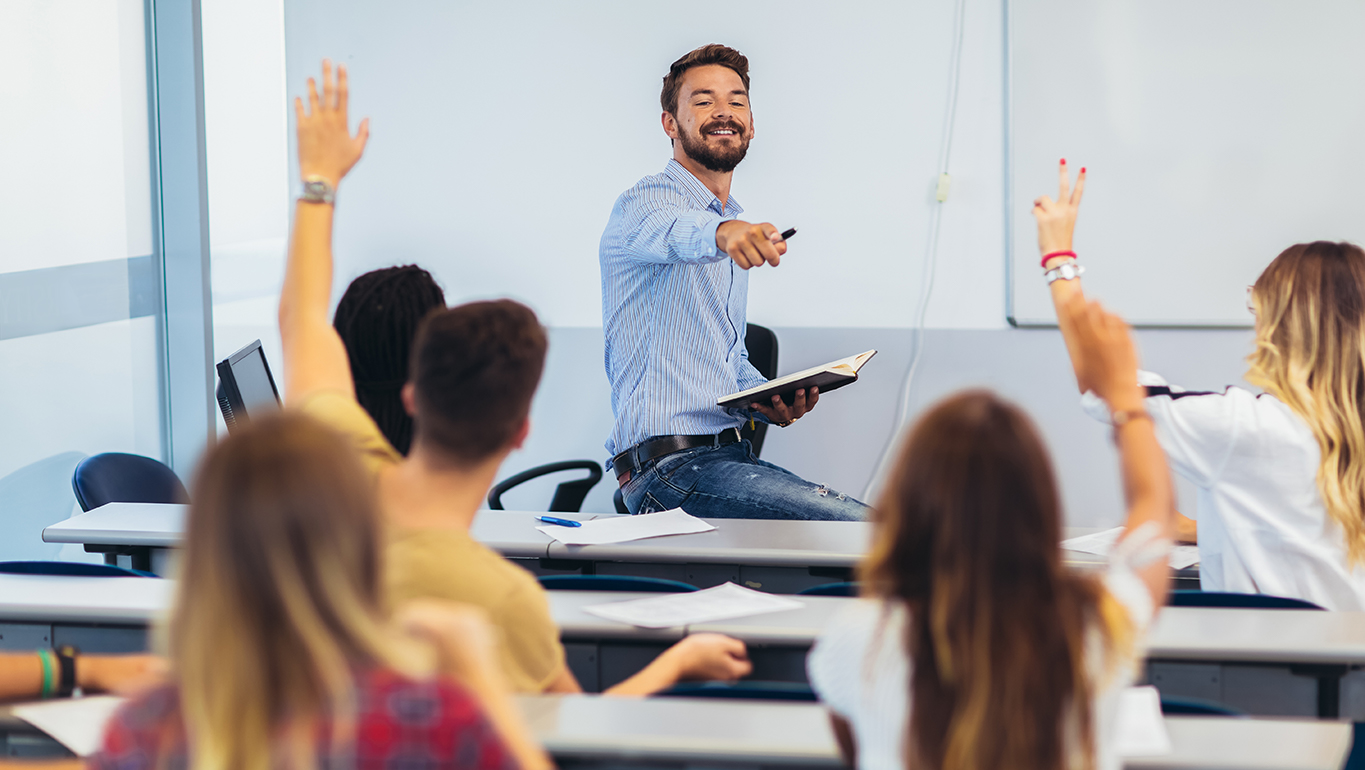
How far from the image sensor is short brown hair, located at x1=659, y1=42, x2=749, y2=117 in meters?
3.16

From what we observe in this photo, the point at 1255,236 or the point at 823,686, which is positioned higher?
the point at 1255,236

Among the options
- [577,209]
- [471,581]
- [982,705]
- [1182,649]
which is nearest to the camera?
[982,705]

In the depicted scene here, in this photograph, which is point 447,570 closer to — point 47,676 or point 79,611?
point 47,676

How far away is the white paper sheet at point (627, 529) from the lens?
7.93 ft

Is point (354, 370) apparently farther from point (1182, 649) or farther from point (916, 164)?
point (916, 164)

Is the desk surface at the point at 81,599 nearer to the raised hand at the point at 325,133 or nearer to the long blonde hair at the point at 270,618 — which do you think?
the raised hand at the point at 325,133

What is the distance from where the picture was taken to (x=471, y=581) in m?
1.38

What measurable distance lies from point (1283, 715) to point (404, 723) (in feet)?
4.97

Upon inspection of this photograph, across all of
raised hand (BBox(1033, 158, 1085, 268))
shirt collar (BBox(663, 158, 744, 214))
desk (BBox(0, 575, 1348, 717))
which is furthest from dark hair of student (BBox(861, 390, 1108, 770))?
shirt collar (BBox(663, 158, 744, 214))

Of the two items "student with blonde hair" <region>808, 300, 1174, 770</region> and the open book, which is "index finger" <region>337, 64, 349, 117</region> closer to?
"student with blonde hair" <region>808, 300, 1174, 770</region>

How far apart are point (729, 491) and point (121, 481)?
5.35 ft

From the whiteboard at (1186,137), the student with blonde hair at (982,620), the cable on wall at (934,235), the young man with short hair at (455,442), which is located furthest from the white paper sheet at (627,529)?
the whiteboard at (1186,137)

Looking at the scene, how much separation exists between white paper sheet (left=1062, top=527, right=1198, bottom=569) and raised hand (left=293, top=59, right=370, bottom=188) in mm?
1551

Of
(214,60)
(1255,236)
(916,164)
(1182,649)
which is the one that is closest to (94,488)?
(214,60)
